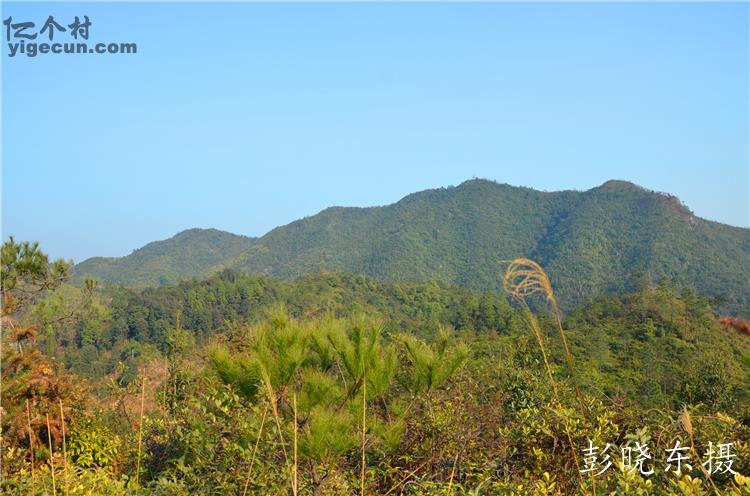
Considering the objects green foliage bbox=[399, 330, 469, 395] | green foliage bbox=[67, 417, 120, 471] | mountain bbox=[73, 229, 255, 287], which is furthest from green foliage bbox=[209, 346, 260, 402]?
mountain bbox=[73, 229, 255, 287]

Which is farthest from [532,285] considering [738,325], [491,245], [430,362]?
[491,245]

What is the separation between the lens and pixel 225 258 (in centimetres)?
11356

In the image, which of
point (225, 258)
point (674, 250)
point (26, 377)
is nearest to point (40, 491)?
point (26, 377)

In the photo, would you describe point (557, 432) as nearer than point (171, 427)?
Yes

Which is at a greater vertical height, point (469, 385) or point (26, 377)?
point (26, 377)

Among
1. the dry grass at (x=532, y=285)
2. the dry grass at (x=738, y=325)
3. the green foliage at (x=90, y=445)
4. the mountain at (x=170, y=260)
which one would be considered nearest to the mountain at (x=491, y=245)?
the mountain at (x=170, y=260)

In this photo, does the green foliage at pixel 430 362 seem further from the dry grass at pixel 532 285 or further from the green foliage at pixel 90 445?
the green foliage at pixel 90 445

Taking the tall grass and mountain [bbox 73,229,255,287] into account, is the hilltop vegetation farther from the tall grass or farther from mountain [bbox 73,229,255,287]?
mountain [bbox 73,229,255,287]

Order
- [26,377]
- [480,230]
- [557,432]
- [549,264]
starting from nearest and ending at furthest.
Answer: [557,432]
[26,377]
[549,264]
[480,230]

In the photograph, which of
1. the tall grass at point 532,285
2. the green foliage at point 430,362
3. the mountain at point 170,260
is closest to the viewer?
the tall grass at point 532,285

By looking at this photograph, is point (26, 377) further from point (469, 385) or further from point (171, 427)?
point (469, 385)

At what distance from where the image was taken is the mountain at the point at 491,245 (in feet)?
211

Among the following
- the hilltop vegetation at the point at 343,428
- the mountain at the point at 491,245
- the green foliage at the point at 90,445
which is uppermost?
the mountain at the point at 491,245

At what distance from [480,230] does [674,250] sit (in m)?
30.6
